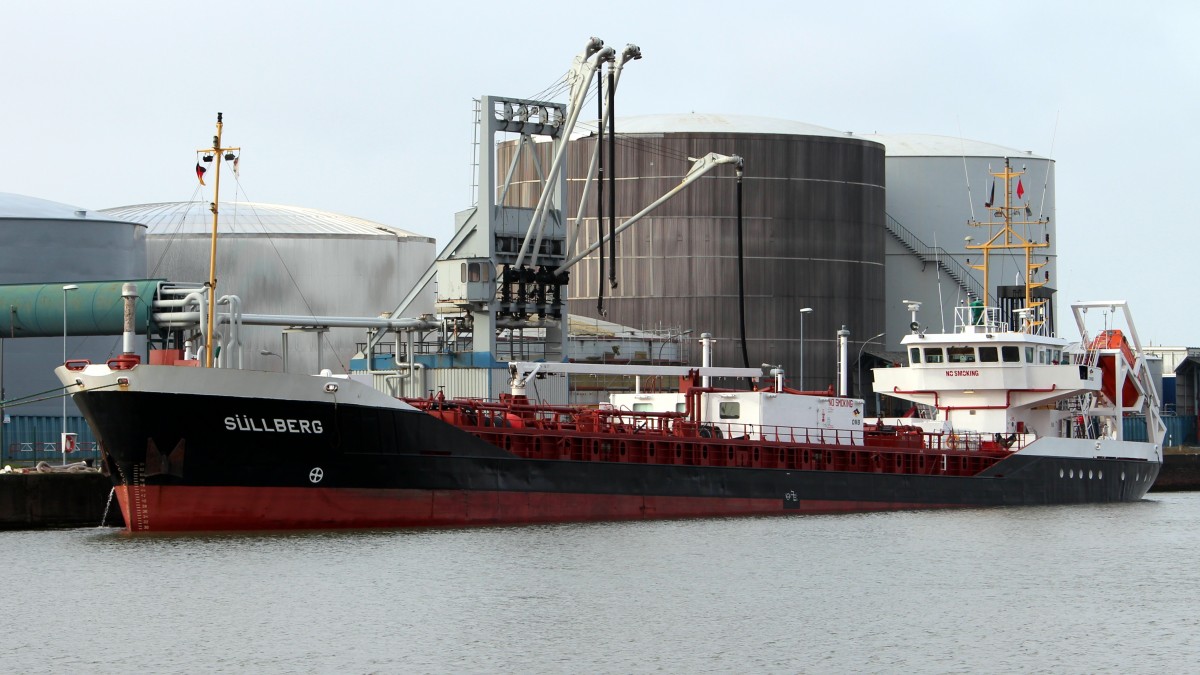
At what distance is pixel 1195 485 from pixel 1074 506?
26.2m

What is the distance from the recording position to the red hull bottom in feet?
123

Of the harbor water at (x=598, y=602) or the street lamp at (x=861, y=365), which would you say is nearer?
the harbor water at (x=598, y=602)

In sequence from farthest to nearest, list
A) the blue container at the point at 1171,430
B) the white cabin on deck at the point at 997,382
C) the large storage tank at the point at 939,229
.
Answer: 1. the large storage tank at the point at 939,229
2. the blue container at the point at 1171,430
3. the white cabin on deck at the point at 997,382

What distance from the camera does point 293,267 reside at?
7731cm

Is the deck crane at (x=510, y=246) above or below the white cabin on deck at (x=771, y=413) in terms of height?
above

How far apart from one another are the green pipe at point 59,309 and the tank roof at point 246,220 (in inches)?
987

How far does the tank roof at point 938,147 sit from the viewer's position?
316 feet

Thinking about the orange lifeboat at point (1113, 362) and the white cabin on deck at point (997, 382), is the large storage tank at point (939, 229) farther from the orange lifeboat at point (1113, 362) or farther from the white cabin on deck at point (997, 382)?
the white cabin on deck at point (997, 382)

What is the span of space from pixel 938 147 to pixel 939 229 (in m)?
5.33

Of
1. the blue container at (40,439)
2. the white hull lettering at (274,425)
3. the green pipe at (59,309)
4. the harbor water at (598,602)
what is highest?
the green pipe at (59,309)

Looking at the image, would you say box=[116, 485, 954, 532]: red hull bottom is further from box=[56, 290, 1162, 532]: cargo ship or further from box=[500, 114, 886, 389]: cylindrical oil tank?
box=[500, 114, 886, 389]: cylindrical oil tank

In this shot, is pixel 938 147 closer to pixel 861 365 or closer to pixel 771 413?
pixel 861 365

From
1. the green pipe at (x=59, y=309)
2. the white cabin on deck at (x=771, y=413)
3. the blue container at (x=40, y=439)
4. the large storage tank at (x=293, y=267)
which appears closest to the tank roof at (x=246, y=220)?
the large storage tank at (x=293, y=267)

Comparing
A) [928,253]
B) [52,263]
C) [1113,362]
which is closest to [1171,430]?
[928,253]
